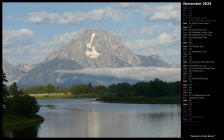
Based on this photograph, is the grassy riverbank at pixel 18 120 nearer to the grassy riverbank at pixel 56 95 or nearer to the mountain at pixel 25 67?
the grassy riverbank at pixel 56 95

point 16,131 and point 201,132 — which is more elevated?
point 201,132

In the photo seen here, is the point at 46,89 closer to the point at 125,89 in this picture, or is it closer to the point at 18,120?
the point at 18,120

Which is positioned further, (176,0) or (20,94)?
(20,94)

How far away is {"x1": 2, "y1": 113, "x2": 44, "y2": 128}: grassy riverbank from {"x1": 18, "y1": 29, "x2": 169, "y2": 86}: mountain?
2.87 feet

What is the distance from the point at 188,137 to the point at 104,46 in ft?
24.4

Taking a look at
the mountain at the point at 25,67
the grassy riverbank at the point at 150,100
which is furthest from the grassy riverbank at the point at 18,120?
the grassy riverbank at the point at 150,100

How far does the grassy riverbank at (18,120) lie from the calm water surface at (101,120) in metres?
0.16

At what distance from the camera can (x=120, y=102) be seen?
11695mm

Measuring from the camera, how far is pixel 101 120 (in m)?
12.0

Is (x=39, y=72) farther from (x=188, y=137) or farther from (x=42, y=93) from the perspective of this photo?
(x=188, y=137)

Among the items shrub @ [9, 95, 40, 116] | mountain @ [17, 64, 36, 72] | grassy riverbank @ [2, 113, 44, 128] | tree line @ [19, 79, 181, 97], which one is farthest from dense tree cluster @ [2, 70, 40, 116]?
mountain @ [17, 64, 36, 72]

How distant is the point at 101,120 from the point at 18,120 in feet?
9.88

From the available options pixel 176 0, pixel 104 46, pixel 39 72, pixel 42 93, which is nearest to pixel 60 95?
pixel 42 93

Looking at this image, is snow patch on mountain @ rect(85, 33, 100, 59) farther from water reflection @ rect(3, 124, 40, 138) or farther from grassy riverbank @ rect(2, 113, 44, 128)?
water reflection @ rect(3, 124, 40, 138)
